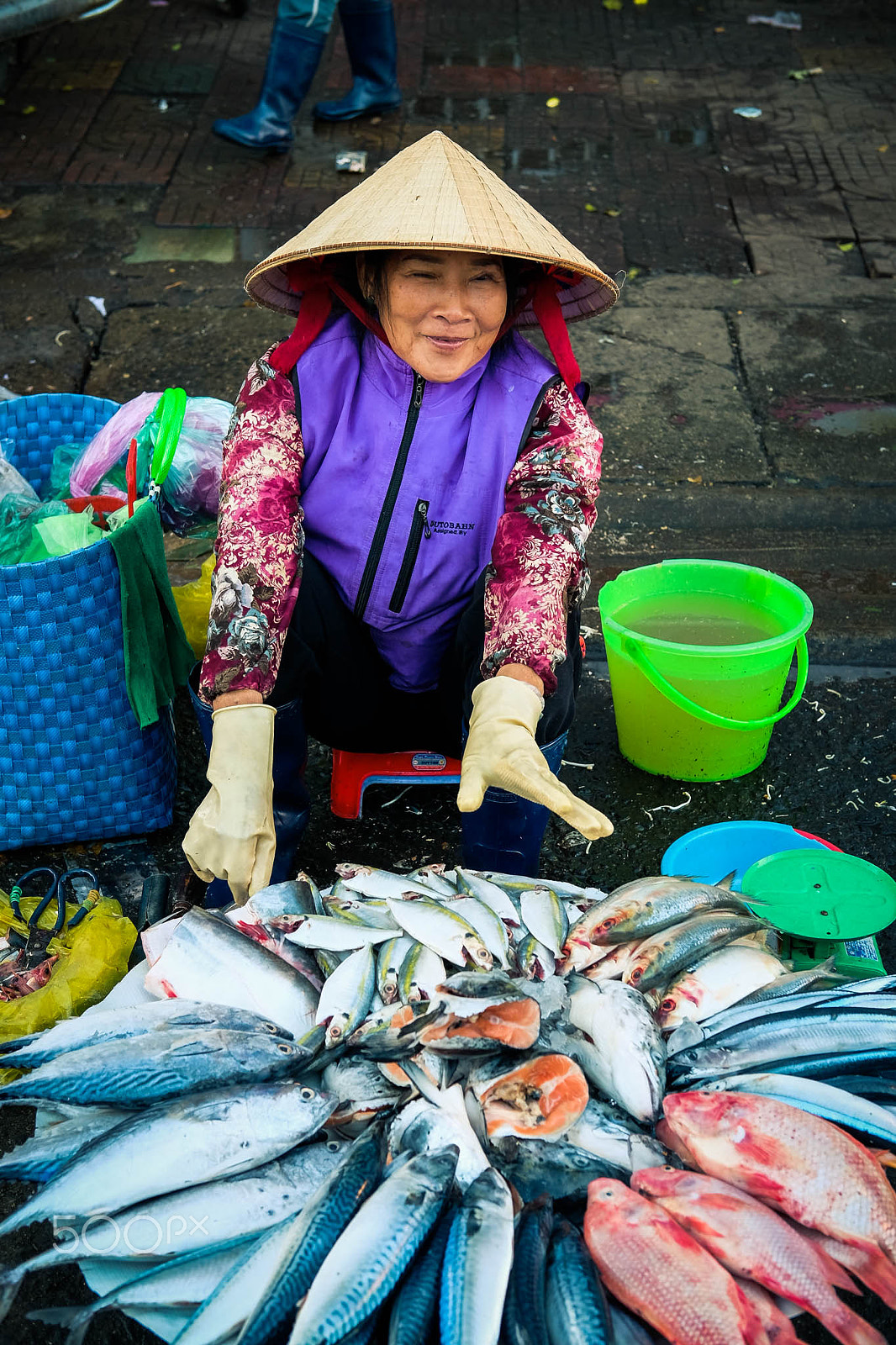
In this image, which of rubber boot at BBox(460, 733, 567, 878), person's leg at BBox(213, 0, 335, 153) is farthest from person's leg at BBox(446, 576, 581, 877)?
person's leg at BBox(213, 0, 335, 153)

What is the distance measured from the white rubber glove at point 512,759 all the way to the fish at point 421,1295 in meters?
0.64

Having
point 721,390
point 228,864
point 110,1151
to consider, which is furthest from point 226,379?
point 110,1151

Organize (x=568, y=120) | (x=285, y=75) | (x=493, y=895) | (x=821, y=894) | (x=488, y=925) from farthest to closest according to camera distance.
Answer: (x=568, y=120) → (x=285, y=75) → (x=821, y=894) → (x=493, y=895) → (x=488, y=925)

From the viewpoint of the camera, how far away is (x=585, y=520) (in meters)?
2.38

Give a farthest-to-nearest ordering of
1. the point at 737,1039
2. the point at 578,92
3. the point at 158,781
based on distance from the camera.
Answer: the point at 578,92, the point at 158,781, the point at 737,1039

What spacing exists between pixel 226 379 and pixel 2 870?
2.45 metres

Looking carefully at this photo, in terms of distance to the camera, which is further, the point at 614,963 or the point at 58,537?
the point at 58,537

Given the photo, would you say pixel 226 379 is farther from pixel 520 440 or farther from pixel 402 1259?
pixel 402 1259

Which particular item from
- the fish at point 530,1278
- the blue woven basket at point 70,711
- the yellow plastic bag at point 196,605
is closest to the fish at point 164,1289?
the fish at point 530,1278

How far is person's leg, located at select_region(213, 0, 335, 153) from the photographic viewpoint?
5852 mm

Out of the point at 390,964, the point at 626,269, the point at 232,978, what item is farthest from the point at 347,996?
the point at 626,269

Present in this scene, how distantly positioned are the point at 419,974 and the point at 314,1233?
0.47 meters

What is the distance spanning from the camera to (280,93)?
19.9 feet

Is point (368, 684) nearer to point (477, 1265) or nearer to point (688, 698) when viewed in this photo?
point (688, 698)
